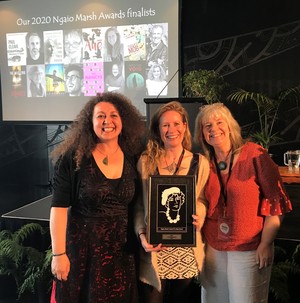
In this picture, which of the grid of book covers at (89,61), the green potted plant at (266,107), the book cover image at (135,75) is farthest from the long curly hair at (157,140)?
the book cover image at (135,75)

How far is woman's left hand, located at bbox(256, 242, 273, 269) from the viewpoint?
71.7 inches

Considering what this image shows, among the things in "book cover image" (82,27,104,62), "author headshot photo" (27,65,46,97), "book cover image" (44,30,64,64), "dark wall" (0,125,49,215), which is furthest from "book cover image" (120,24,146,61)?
"dark wall" (0,125,49,215)

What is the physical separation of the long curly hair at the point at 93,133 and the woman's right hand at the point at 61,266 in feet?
1.51

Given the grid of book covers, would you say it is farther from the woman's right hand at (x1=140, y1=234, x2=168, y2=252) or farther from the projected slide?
the woman's right hand at (x1=140, y1=234, x2=168, y2=252)

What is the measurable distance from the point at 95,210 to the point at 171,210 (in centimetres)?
36

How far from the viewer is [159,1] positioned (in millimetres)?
4770

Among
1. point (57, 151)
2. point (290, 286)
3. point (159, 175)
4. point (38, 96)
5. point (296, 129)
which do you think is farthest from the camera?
point (38, 96)

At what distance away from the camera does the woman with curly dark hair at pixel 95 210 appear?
184 cm

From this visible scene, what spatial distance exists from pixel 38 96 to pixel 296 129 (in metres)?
3.38

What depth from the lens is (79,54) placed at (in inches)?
201

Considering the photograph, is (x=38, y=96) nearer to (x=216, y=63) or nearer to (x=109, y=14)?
(x=109, y=14)

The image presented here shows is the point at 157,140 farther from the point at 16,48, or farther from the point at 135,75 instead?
the point at 16,48

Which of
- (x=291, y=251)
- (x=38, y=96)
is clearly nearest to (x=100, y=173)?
(x=291, y=251)

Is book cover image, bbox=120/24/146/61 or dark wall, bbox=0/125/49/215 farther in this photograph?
dark wall, bbox=0/125/49/215
